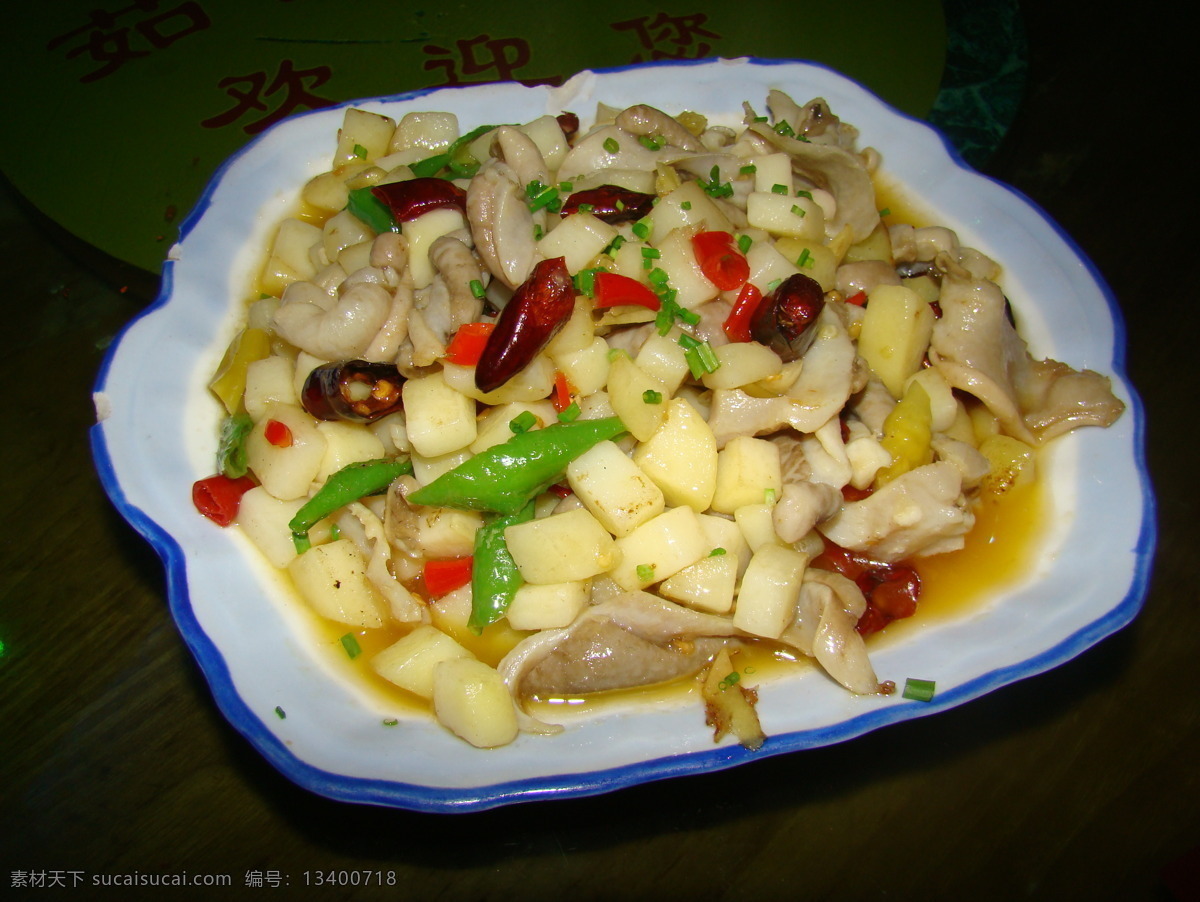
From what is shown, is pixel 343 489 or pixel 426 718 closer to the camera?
pixel 426 718

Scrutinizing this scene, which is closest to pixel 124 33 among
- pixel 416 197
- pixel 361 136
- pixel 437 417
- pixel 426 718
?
pixel 361 136

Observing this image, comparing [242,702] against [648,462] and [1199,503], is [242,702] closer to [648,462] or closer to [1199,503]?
[648,462]

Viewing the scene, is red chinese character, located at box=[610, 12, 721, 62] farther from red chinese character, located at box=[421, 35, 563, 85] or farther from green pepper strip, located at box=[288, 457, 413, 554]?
green pepper strip, located at box=[288, 457, 413, 554]

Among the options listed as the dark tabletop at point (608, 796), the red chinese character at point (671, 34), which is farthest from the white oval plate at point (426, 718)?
the red chinese character at point (671, 34)

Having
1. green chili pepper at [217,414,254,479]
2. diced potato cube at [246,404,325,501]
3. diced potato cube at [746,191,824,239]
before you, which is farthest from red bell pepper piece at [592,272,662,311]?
green chili pepper at [217,414,254,479]

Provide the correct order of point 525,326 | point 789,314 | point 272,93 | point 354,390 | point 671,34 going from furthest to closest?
point 671,34, point 272,93, point 354,390, point 789,314, point 525,326

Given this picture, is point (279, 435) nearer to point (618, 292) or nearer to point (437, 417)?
point (437, 417)
